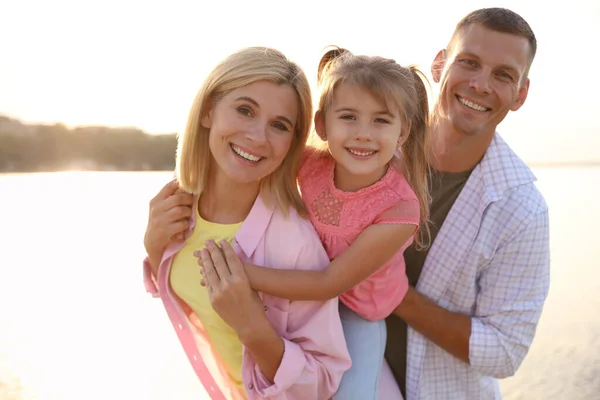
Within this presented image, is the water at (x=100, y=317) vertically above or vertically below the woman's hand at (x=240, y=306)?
below

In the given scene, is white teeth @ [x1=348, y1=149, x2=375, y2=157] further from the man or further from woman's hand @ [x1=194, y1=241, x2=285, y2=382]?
the man

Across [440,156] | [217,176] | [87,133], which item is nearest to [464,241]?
[440,156]

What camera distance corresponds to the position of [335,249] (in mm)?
2488

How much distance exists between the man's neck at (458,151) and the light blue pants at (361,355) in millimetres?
978

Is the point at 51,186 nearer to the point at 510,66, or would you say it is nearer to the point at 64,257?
the point at 64,257

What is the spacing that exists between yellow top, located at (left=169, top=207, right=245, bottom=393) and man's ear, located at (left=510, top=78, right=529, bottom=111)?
188 centimetres

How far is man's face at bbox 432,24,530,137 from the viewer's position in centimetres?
319

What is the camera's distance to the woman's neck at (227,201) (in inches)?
102

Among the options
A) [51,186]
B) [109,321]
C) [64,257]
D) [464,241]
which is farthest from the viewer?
[51,186]

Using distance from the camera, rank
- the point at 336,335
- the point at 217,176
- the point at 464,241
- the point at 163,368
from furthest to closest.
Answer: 1. the point at 163,368
2. the point at 464,241
3. the point at 217,176
4. the point at 336,335

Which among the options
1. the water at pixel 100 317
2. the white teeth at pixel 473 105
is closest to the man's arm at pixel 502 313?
the white teeth at pixel 473 105

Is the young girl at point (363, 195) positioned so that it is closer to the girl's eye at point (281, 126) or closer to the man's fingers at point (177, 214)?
the girl's eye at point (281, 126)

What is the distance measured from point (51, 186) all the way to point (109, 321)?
5.23 m

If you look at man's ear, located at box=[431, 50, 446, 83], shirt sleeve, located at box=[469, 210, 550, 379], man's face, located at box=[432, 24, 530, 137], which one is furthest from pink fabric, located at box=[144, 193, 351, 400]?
man's ear, located at box=[431, 50, 446, 83]
